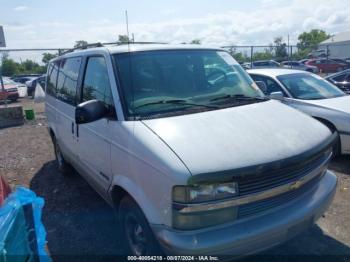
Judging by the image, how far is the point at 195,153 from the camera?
2.45 metres

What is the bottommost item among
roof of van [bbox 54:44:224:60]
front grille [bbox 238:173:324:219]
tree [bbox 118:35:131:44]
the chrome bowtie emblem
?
front grille [bbox 238:173:324:219]

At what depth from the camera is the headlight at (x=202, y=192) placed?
2336mm

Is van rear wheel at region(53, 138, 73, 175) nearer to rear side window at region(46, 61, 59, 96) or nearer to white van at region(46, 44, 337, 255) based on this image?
rear side window at region(46, 61, 59, 96)

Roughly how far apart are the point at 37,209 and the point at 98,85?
148 cm

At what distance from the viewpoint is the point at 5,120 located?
11367 millimetres

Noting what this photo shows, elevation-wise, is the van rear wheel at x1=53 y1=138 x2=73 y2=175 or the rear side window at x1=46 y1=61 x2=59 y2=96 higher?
the rear side window at x1=46 y1=61 x2=59 y2=96

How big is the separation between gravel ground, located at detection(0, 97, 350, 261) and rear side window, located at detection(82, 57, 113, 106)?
152 cm

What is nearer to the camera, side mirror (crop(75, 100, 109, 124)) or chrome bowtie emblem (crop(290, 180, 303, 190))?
chrome bowtie emblem (crop(290, 180, 303, 190))

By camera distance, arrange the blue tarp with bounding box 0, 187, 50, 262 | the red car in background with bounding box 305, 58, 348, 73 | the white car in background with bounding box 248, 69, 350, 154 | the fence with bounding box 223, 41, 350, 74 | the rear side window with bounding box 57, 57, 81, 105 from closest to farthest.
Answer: the blue tarp with bounding box 0, 187, 50, 262 → the rear side window with bounding box 57, 57, 81, 105 → the white car in background with bounding box 248, 69, 350, 154 → the fence with bounding box 223, 41, 350, 74 → the red car in background with bounding box 305, 58, 348, 73

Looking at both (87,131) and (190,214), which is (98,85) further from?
(190,214)

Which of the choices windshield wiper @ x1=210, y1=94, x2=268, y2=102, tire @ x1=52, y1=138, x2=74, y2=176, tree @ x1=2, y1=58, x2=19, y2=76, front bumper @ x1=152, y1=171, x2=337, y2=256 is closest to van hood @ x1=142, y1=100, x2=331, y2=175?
windshield wiper @ x1=210, y1=94, x2=268, y2=102

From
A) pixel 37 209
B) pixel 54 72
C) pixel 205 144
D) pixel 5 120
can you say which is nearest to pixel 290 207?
pixel 205 144

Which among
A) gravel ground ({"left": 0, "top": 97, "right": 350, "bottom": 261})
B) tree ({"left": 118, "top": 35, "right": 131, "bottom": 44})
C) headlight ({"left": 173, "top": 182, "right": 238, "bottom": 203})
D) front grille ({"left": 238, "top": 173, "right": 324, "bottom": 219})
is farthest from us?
tree ({"left": 118, "top": 35, "right": 131, "bottom": 44})

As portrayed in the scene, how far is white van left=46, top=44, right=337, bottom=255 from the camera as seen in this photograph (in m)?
2.38
